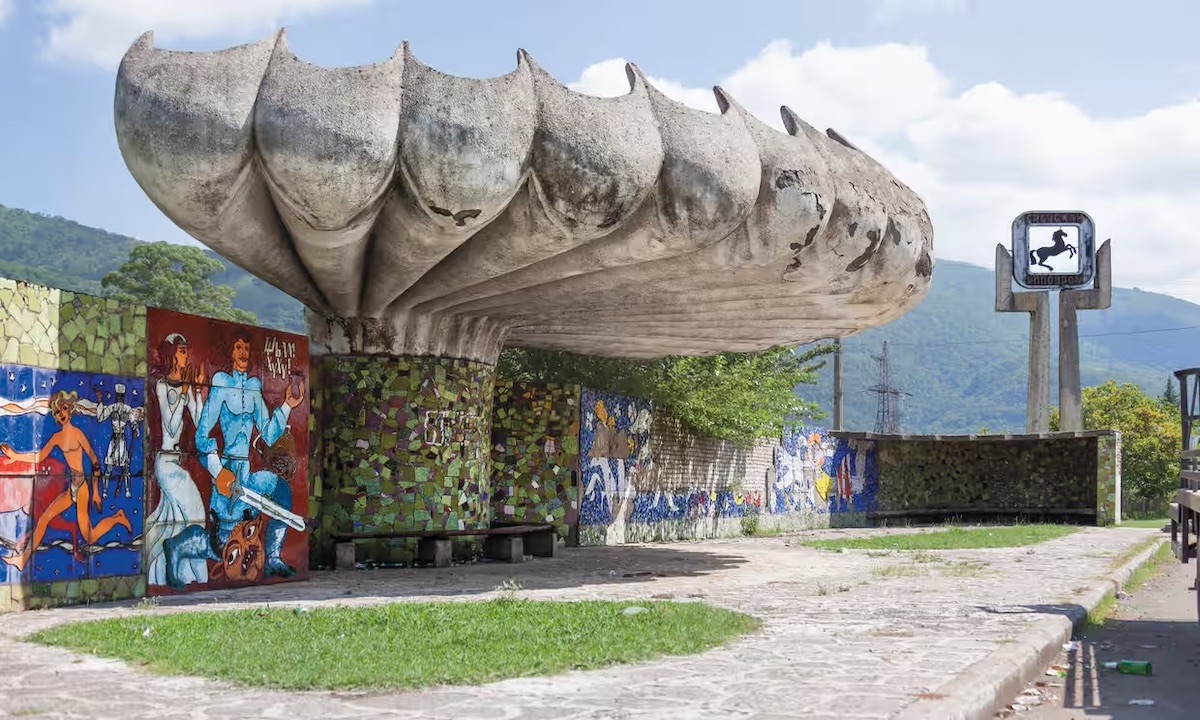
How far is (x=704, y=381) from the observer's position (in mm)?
25062

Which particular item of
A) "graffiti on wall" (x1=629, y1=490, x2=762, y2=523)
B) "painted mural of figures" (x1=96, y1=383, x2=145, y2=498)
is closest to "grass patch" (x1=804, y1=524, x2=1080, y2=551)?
"graffiti on wall" (x1=629, y1=490, x2=762, y2=523)

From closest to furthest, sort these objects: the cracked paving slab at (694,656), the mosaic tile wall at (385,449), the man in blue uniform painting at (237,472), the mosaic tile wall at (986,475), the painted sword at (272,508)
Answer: the cracked paving slab at (694,656)
the man in blue uniform painting at (237,472)
the painted sword at (272,508)
the mosaic tile wall at (385,449)
the mosaic tile wall at (986,475)

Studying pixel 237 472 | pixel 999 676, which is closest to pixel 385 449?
pixel 237 472

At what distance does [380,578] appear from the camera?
564 inches

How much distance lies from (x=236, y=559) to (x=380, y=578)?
1.85 metres

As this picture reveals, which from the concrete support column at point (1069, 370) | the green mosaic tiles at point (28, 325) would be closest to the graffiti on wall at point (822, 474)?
the concrete support column at point (1069, 370)

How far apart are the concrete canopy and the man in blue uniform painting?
1327 millimetres

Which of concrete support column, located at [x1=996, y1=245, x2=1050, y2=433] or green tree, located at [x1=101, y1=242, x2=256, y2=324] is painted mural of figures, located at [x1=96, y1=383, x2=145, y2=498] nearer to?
concrete support column, located at [x1=996, y1=245, x2=1050, y2=433]

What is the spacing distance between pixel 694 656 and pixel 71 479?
20.4 ft

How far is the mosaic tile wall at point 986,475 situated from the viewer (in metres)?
34.8

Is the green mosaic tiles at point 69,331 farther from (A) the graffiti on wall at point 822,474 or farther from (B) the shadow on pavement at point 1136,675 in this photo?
(A) the graffiti on wall at point 822,474

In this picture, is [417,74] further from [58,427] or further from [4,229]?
[4,229]

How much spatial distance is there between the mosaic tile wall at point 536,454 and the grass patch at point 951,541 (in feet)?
15.3

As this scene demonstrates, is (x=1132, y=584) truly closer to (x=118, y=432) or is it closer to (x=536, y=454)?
(x=536, y=454)
